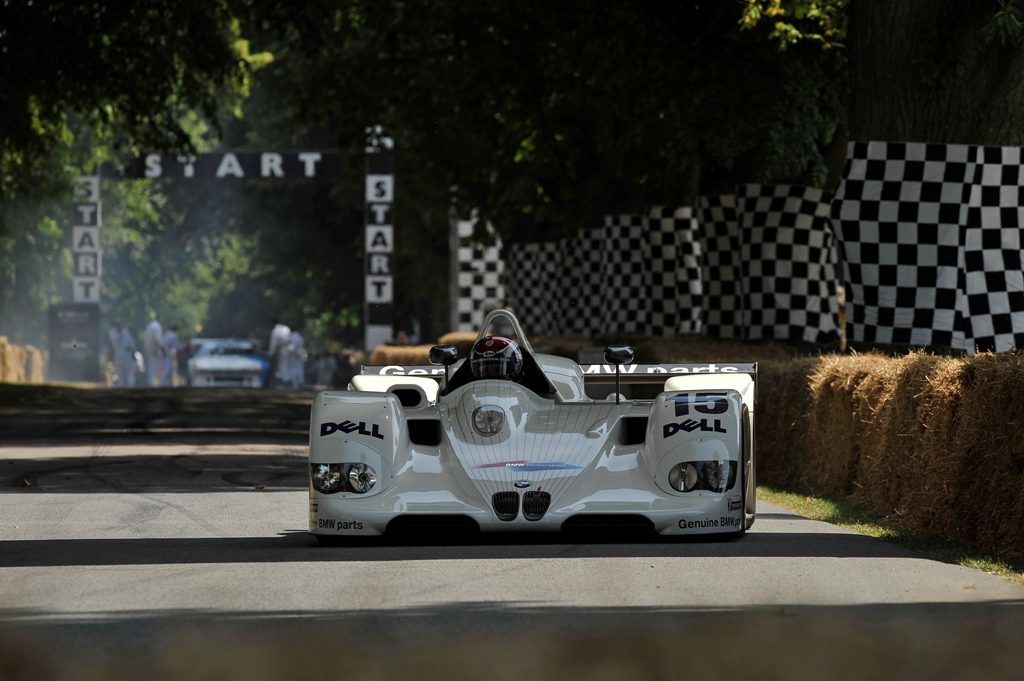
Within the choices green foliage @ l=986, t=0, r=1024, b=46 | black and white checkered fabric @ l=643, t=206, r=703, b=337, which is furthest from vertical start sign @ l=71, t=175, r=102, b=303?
green foliage @ l=986, t=0, r=1024, b=46

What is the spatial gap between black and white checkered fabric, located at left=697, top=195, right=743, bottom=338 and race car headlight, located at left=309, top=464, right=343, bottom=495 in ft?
51.5

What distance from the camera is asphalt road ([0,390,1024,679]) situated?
698 centimetres

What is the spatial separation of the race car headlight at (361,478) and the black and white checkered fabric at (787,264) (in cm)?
1285

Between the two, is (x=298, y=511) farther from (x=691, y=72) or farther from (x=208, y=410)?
(x=208, y=410)

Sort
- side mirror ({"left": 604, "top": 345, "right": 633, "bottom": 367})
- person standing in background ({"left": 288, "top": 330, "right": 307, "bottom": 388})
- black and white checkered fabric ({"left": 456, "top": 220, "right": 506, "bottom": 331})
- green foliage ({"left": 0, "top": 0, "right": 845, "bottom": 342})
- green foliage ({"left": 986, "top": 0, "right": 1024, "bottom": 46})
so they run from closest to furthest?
side mirror ({"left": 604, "top": 345, "right": 633, "bottom": 367}) < green foliage ({"left": 986, "top": 0, "right": 1024, "bottom": 46}) < green foliage ({"left": 0, "top": 0, "right": 845, "bottom": 342}) < black and white checkered fabric ({"left": 456, "top": 220, "right": 506, "bottom": 331}) < person standing in background ({"left": 288, "top": 330, "right": 307, "bottom": 388})

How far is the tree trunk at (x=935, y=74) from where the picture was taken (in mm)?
17250

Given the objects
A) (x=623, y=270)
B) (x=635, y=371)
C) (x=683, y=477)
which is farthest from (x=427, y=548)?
(x=623, y=270)

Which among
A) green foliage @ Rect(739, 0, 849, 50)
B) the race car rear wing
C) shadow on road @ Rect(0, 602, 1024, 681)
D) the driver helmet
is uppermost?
green foliage @ Rect(739, 0, 849, 50)

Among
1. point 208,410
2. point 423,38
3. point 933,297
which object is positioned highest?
point 423,38

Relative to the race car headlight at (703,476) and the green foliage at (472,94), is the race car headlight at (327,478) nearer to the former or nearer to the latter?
the race car headlight at (703,476)

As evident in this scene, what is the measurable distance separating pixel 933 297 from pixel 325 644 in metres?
11.2

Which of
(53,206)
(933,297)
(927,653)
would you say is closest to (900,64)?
(933,297)

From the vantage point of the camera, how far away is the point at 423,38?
126ft

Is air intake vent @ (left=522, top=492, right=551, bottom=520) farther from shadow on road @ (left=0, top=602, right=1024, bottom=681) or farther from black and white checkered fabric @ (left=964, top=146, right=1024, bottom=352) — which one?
black and white checkered fabric @ (left=964, top=146, right=1024, bottom=352)
